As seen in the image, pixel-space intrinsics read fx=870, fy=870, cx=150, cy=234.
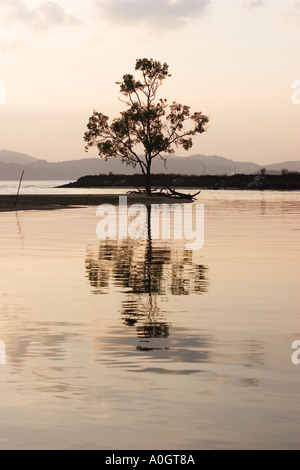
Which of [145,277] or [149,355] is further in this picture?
[145,277]

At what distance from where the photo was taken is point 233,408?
8586 mm

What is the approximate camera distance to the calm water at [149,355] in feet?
25.8

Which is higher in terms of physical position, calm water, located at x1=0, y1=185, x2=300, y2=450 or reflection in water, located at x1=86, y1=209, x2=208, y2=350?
calm water, located at x1=0, y1=185, x2=300, y2=450

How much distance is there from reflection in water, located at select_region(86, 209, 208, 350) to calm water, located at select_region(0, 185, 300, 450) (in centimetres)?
4

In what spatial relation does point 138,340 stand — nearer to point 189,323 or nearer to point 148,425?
point 189,323

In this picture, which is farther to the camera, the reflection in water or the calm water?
the reflection in water

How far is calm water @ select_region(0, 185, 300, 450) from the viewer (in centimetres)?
788

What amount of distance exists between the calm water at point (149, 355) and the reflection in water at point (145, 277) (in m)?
0.04

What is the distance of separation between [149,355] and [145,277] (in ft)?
32.2

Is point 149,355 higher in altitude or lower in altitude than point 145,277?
higher

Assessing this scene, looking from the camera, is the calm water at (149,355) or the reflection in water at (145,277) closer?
the calm water at (149,355)

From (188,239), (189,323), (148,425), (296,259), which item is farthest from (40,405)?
(188,239)

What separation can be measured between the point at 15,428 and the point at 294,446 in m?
2.52

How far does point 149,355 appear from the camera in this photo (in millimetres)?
11219
